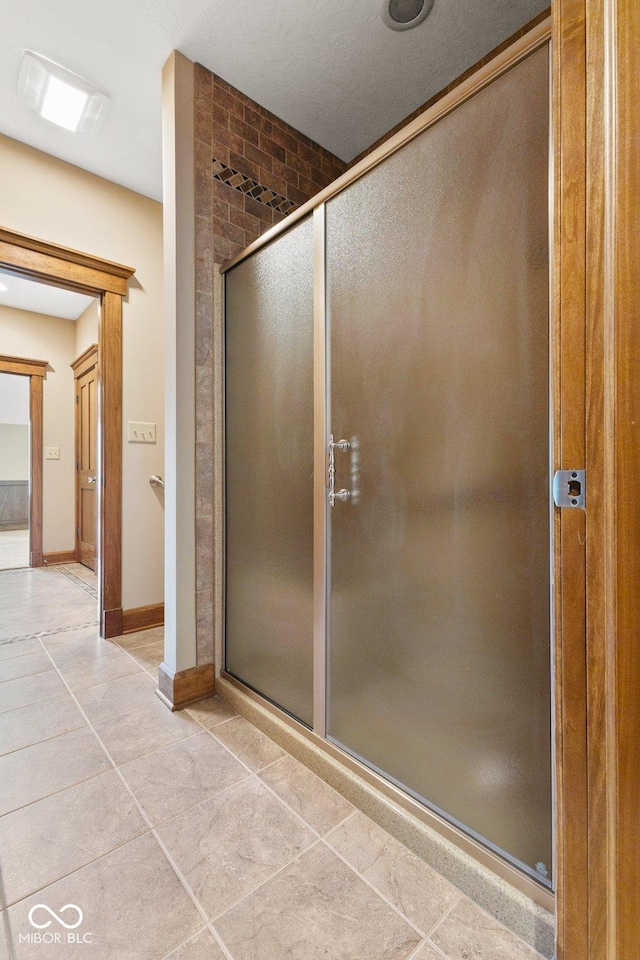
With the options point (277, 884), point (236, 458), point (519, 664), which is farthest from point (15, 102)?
point (277, 884)

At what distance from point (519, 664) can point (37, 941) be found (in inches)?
45.6

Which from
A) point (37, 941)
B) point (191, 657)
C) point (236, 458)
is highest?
point (236, 458)

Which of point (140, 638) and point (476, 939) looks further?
point (140, 638)

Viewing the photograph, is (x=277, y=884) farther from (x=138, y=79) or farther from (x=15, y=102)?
(x=15, y=102)

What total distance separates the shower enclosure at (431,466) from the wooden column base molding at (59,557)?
3961 mm

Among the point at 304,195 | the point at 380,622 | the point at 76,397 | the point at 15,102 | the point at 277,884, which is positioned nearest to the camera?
the point at 277,884

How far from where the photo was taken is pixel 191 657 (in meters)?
1.84

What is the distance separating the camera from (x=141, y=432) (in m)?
2.74

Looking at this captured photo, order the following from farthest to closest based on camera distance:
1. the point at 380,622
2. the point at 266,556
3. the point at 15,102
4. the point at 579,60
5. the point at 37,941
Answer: the point at 15,102 → the point at 266,556 → the point at 380,622 → the point at 37,941 → the point at 579,60

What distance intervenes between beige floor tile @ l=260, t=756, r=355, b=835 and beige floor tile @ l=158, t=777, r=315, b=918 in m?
0.04

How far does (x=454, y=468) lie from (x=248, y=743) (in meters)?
1.25

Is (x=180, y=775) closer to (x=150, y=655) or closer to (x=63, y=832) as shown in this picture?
(x=63, y=832)

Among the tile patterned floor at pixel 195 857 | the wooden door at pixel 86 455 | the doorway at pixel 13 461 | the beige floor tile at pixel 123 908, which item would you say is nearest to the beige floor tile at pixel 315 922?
the tile patterned floor at pixel 195 857

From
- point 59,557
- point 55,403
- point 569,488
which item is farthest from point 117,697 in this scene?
point 55,403
